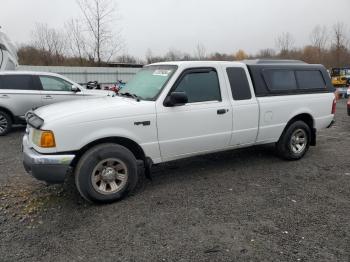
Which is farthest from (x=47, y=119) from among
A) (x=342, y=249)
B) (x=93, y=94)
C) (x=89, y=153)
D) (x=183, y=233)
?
(x=93, y=94)

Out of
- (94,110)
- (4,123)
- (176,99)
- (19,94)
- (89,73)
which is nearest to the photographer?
(94,110)

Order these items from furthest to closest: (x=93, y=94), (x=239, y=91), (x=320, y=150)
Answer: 1. (x=93, y=94)
2. (x=320, y=150)
3. (x=239, y=91)

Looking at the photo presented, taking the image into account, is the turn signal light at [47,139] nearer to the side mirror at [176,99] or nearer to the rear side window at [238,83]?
the side mirror at [176,99]

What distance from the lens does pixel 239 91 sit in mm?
5422

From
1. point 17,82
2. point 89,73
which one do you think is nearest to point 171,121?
point 17,82

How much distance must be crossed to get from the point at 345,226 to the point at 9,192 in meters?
4.50

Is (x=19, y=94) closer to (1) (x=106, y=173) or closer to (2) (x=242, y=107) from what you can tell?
(1) (x=106, y=173)

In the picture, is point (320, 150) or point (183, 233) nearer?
point (183, 233)

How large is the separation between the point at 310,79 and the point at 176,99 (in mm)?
3268

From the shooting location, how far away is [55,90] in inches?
396

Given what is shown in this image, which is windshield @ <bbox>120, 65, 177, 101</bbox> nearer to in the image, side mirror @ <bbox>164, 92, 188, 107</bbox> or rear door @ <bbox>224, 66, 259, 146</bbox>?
side mirror @ <bbox>164, 92, 188, 107</bbox>

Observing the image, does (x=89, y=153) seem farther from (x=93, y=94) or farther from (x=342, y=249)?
(x=93, y=94)

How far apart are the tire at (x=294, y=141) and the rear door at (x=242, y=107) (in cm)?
84

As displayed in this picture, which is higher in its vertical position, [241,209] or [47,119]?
[47,119]
